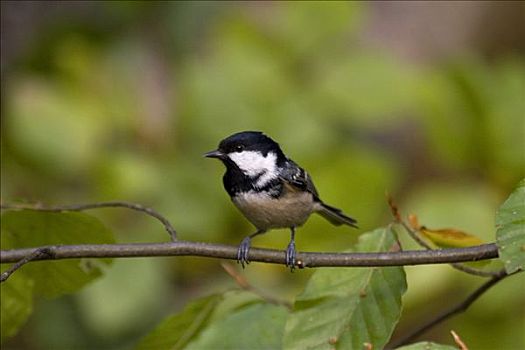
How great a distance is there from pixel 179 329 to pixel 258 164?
62 centimetres

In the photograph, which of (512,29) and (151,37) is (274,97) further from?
(512,29)

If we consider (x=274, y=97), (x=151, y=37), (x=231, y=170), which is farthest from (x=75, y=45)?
(x=231, y=170)

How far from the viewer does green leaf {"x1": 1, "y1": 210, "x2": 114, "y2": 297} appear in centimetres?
166

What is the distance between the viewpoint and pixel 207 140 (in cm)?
313

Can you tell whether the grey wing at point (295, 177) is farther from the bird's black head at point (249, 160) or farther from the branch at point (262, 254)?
the branch at point (262, 254)

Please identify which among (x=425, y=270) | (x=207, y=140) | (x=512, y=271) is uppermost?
(x=512, y=271)

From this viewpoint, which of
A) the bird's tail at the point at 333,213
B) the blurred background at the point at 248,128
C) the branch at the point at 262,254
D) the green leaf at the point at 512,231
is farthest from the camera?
the blurred background at the point at 248,128

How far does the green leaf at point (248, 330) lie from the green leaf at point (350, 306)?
150 millimetres

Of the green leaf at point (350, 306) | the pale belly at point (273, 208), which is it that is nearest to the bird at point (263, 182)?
the pale belly at point (273, 208)

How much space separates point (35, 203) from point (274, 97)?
155 centimetres

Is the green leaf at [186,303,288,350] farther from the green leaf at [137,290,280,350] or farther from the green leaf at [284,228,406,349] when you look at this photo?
the green leaf at [284,228,406,349]

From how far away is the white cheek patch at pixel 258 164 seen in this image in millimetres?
2162

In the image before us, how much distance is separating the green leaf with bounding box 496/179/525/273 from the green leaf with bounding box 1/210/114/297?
70 centimetres

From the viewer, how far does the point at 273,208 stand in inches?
85.2
